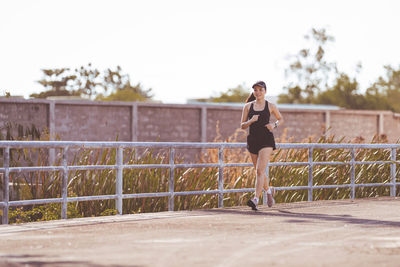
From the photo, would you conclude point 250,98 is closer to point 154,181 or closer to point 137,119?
point 154,181

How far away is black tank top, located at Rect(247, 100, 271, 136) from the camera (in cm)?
1191

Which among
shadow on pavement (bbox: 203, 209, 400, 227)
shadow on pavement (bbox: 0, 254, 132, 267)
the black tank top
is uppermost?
the black tank top

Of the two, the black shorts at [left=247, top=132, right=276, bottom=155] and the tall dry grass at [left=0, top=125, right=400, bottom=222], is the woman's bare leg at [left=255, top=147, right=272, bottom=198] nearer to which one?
the black shorts at [left=247, top=132, right=276, bottom=155]

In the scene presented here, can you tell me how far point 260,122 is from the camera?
1195 centimetres

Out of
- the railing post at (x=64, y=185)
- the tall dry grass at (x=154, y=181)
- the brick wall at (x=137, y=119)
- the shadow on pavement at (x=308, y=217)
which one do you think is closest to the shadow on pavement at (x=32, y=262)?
the railing post at (x=64, y=185)

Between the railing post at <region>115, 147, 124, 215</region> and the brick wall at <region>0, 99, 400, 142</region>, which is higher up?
the brick wall at <region>0, 99, 400, 142</region>

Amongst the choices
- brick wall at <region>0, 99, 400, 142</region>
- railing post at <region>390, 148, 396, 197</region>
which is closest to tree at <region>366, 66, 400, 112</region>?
brick wall at <region>0, 99, 400, 142</region>

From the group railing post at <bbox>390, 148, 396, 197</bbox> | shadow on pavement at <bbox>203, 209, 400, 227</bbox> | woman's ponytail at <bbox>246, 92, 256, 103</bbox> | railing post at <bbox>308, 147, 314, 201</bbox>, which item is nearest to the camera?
shadow on pavement at <bbox>203, 209, 400, 227</bbox>

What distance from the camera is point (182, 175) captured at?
13797mm

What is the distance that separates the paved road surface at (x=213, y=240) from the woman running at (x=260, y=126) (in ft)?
2.29

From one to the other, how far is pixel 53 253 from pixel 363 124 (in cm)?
2757

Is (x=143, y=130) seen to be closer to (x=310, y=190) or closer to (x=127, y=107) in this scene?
(x=127, y=107)

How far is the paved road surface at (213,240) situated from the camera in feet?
24.9

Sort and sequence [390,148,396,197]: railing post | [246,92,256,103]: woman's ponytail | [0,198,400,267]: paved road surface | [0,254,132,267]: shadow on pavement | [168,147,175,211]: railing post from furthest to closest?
1. [390,148,396,197]: railing post
2. [168,147,175,211]: railing post
3. [246,92,256,103]: woman's ponytail
4. [0,198,400,267]: paved road surface
5. [0,254,132,267]: shadow on pavement
